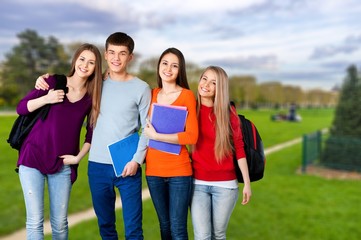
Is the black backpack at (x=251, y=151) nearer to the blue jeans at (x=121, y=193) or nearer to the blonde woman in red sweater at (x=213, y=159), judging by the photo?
the blonde woman in red sweater at (x=213, y=159)

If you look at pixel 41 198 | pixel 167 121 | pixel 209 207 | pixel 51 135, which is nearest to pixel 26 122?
pixel 51 135

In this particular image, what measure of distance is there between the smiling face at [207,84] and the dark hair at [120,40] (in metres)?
0.61

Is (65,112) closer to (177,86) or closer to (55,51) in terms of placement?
(177,86)

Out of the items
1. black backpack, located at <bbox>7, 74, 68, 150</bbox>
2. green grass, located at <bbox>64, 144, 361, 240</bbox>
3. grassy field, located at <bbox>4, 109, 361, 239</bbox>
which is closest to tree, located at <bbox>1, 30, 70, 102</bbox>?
grassy field, located at <bbox>4, 109, 361, 239</bbox>

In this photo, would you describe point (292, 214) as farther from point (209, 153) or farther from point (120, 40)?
point (120, 40)

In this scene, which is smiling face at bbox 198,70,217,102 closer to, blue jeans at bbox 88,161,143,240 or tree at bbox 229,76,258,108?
blue jeans at bbox 88,161,143,240

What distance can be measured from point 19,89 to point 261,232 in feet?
127

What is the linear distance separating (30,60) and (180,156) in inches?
1775

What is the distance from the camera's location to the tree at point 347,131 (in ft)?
39.3

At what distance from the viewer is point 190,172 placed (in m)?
2.94

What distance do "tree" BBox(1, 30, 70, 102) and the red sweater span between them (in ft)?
131

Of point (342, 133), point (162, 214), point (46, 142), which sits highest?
point (46, 142)

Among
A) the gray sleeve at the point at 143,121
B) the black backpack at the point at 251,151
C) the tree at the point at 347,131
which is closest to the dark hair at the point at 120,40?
the gray sleeve at the point at 143,121

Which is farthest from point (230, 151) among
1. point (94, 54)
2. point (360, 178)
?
point (360, 178)
